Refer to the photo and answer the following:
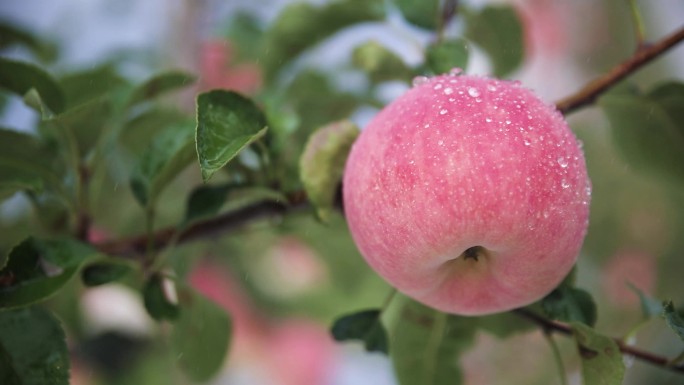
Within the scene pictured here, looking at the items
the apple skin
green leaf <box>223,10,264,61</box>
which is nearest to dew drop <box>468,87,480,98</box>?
the apple skin

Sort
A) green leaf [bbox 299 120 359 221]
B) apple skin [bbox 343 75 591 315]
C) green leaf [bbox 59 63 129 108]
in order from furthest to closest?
1. green leaf [bbox 59 63 129 108]
2. green leaf [bbox 299 120 359 221]
3. apple skin [bbox 343 75 591 315]

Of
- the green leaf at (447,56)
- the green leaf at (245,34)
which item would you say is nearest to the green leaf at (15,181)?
the green leaf at (447,56)

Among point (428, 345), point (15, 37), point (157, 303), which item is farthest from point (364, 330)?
point (15, 37)

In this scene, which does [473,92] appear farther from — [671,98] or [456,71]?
[671,98]

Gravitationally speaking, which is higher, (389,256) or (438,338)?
(389,256)

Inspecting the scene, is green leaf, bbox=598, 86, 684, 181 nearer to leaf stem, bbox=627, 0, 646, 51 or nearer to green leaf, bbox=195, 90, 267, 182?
leaf stem, bbox=627, 0, 646, 51

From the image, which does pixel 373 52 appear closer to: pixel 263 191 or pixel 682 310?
pixel 263 191

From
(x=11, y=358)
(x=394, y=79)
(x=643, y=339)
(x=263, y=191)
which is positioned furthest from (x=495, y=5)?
(x=643, y=339)
